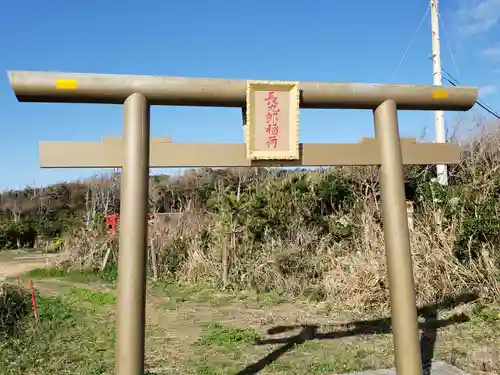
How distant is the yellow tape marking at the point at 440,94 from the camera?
3594 millimetres

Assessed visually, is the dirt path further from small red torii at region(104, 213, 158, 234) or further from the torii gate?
the torii gate

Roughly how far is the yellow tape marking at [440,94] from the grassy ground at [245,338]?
2239 mm

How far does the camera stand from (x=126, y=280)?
2.89m

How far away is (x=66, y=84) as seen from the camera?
2.90 meters

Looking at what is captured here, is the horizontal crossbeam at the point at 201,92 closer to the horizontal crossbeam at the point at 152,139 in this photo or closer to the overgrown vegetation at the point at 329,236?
the horizontal crossbeam at the point at 152,139

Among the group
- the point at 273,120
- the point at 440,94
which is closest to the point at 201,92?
the point at 273,120

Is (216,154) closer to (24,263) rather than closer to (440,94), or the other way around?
(440,94)

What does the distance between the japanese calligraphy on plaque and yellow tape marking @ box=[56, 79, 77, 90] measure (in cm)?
114

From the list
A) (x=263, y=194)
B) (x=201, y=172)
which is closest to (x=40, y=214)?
(x=201, y=172)

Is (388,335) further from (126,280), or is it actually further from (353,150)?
(126,280)

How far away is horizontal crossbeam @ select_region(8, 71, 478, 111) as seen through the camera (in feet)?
9.50

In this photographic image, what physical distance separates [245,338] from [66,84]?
10.8 ft

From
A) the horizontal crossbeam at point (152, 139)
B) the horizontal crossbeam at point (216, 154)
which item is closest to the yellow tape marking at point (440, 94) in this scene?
the horizontal crossbeam at point (216, 154)

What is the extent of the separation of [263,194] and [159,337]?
395cm
